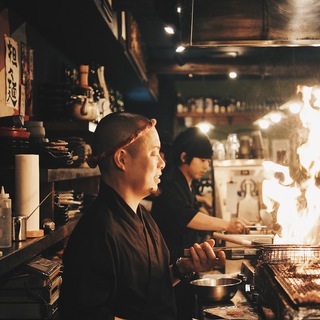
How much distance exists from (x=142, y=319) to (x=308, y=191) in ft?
7.76

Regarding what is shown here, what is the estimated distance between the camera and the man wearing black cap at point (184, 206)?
5.36 meters

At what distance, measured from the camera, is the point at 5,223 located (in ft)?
9.93

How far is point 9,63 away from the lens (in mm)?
4402

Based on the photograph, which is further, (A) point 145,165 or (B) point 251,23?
(B) point 251,23

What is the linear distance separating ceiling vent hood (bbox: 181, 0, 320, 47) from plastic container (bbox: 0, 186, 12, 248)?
193 cm

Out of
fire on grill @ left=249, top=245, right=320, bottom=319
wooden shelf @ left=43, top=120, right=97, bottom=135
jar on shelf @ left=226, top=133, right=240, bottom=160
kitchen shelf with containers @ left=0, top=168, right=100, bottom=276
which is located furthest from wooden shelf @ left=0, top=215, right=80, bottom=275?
jar on shelf @ left=226, top=133, right=240, bottom=160

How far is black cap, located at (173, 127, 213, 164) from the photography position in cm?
575

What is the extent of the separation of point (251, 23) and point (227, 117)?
29.4 ft

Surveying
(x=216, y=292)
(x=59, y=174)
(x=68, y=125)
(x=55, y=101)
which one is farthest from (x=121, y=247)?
(x=55, y=101)

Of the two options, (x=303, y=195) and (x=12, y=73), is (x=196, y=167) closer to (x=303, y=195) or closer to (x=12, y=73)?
(x=303, y=195)

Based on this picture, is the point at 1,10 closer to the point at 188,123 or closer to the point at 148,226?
the point at 148,226

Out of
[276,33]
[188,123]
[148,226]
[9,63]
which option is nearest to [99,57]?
[9,63]

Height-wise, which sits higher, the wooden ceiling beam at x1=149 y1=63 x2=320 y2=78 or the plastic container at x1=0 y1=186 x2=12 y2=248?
the wooden ceiling beam at x1=149 y1=63 x2=320 y2=78

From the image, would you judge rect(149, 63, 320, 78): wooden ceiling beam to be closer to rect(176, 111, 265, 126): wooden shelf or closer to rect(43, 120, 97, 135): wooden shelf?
rect(176, 111, 265, 126): wooden shelf
